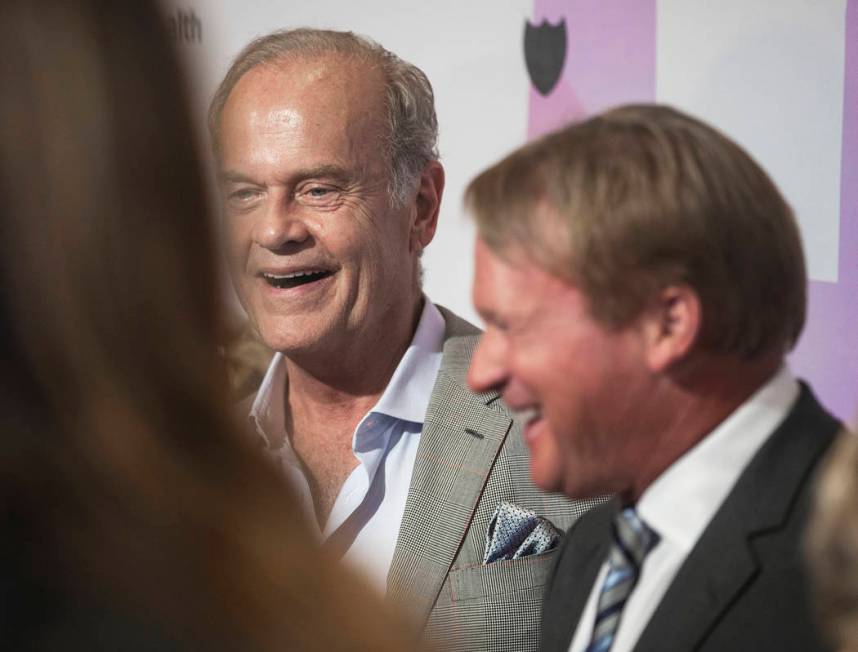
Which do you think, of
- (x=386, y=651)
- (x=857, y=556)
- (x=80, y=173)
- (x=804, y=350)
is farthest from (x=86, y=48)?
(x=804, y=350)

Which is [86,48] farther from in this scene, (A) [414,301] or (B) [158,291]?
(A) [414,301]

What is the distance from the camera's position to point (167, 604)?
799 mm

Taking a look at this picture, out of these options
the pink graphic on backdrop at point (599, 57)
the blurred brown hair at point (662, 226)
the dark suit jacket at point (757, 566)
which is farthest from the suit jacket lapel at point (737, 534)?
the pink graphic on backdrop at point (599, 57)

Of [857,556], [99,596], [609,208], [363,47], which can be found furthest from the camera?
[363,47]

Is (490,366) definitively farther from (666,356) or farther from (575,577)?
(575,577)

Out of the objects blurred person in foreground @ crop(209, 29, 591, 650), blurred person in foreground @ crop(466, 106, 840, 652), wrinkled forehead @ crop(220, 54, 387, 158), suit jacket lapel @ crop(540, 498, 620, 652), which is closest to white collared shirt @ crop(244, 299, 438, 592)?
blurred person in foreground @ crop(209, 29, 591, 650)

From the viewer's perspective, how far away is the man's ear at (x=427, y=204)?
2.67 meters

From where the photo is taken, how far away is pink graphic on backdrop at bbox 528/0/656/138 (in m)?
3.23

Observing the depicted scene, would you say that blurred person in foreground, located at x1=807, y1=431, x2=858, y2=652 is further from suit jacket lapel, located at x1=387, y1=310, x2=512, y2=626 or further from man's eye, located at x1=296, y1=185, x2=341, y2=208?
man's eye, located at x1=296, y1=185, x2=341, y2=208

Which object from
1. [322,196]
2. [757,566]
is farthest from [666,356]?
[322,196]

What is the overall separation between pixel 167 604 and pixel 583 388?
0.79 metres

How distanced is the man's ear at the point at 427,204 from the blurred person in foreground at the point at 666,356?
110 cm

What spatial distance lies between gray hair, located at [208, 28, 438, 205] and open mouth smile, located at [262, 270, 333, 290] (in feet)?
0.78

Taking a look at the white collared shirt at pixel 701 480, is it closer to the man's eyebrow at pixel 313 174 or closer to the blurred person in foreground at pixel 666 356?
the blurred person in foreground at pixel 666 356
